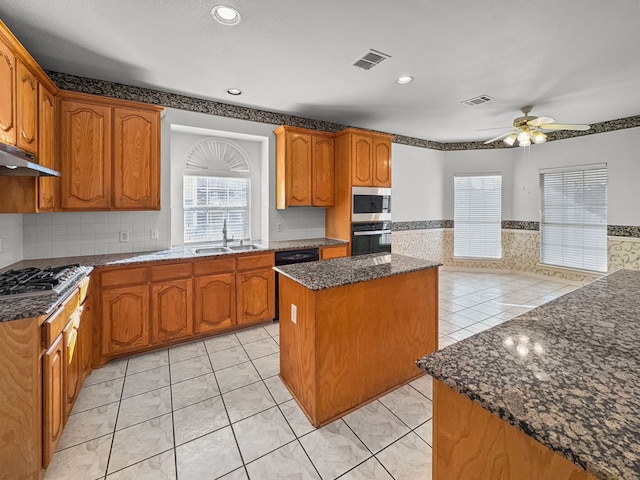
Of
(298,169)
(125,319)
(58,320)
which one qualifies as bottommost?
(125,319)

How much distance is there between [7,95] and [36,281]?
1.21 m

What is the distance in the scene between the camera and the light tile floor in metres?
1.64

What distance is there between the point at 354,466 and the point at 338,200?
314cm

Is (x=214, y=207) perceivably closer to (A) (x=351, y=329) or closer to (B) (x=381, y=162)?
(B) (x=381, y=162)

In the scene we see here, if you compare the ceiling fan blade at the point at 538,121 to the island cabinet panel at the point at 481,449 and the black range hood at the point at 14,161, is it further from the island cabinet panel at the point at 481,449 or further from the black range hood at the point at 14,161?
the black range hood at the point at 14,161

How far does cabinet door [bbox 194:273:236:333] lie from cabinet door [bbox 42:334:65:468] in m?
1.31

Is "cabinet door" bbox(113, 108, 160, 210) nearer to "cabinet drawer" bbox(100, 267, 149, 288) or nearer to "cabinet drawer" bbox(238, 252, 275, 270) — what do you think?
"cabinet drawer" bbox(100, 267, 149, 288)

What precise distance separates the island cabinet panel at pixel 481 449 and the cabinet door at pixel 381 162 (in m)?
3.58

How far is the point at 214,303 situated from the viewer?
3176 mm

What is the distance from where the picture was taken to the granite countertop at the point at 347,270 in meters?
1.97

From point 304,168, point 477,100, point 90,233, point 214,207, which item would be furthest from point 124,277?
point 477,100

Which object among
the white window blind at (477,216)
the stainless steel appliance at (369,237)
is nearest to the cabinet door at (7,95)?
the stainless steel appliance at (369,237)

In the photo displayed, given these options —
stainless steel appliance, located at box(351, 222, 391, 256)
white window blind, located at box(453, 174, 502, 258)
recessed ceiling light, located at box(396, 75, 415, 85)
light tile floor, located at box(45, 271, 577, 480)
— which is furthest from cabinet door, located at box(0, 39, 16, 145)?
white window blind, located at box(453, 174, 502, 258)

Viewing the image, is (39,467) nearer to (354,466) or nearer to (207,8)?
(354,466)
